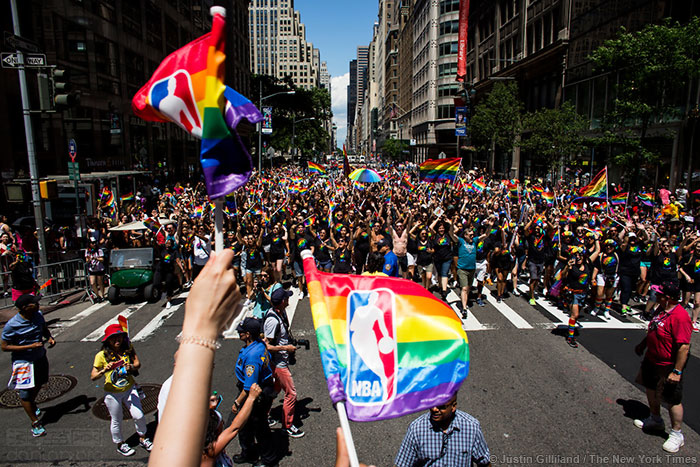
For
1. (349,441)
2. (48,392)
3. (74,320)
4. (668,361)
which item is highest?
(349,441)

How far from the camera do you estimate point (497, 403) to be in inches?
264

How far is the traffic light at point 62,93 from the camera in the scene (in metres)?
10.8

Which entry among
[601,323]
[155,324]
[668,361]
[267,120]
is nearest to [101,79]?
[267,120]

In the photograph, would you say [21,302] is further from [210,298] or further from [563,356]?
[563,356]

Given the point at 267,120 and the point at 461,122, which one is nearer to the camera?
the point at 461,122

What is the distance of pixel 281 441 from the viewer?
582 centimetres

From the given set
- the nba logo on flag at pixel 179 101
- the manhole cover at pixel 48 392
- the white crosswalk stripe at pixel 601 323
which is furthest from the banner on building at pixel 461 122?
the nba logo on flag at pixel 179 101

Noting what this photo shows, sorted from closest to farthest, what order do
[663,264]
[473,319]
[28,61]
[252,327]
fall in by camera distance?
[252,327] → [663,264] → [473,319] → [28,61]

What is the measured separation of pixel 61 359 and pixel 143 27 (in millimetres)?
31373

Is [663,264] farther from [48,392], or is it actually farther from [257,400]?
[48,392]

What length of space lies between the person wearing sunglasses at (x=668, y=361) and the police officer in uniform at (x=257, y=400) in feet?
15.7

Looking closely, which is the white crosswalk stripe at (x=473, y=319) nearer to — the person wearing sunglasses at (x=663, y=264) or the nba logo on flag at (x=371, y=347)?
the person wearing sunglasses at (x=663, y=264)

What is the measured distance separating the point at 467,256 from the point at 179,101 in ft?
29.4

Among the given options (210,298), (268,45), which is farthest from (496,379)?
(268,45)
